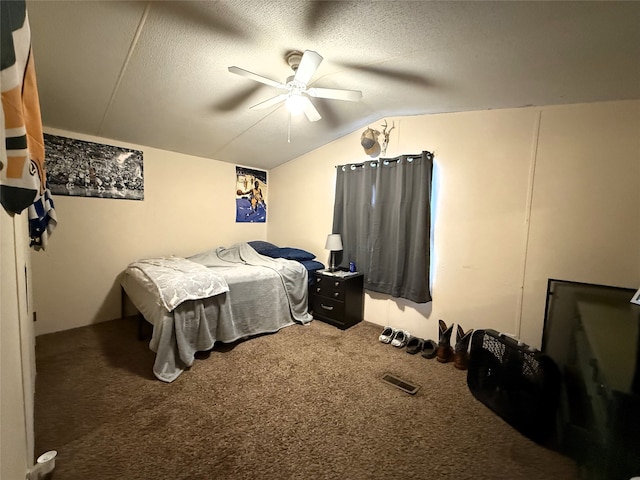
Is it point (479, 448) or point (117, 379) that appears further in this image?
point (117, 379)

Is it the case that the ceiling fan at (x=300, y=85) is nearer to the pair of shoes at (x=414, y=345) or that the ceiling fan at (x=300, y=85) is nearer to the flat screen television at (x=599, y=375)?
the flat screen television at (x=599, y=375)

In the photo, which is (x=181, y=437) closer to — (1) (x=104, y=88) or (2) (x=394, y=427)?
(2) (x=394, y=427)

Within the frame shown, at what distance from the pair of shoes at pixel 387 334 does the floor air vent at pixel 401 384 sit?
1.82 feet

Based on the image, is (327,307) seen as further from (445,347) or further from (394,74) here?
(394,74)

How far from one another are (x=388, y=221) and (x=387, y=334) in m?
1.27

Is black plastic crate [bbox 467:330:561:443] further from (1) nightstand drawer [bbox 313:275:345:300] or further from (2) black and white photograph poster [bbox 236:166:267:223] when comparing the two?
(2) black and white photograph poster [bbox 236:166:267:223]

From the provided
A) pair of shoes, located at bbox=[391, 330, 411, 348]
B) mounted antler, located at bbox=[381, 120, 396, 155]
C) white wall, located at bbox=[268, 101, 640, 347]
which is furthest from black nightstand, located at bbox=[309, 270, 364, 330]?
mounted antler, located at bbox=[381, 120, 396, 155]

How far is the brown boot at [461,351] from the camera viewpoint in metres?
2.30

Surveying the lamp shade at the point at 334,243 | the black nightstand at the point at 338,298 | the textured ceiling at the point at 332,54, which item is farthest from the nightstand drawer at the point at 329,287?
the textured ceiling at the point at 332,54

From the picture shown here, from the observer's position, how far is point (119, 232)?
307cm

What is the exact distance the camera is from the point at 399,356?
8.12ft

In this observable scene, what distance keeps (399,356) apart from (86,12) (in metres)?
3.27

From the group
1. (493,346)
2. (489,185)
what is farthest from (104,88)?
(493,346)

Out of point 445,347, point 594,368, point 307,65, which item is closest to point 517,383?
point 594,368
